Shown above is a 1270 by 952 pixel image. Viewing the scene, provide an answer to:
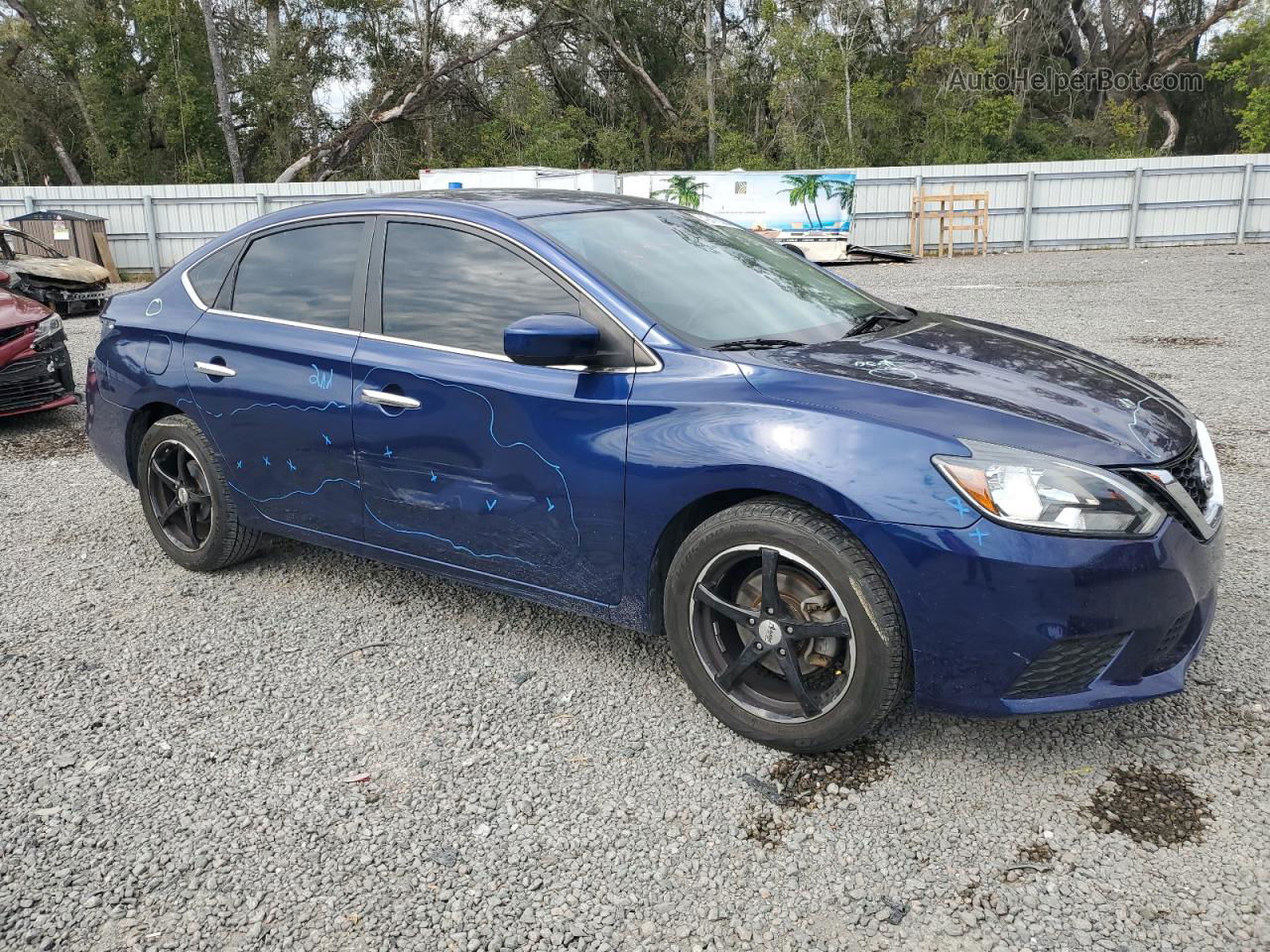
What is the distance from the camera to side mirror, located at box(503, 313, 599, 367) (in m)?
3.12

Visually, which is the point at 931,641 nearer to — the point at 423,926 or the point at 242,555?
the point at 423,926

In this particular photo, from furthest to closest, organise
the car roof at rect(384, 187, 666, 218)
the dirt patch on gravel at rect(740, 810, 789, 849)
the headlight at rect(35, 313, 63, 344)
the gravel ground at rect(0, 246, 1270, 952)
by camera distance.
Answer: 1. the headlight at rect(35, 313, 63, 344)
2. the car roof at rect(384, 187, 666, 218)
3. the dirt patch on gravel at rect(740, 810, 789, 849)
4. the gravel ground at rect(0, 246, 1270, 952)

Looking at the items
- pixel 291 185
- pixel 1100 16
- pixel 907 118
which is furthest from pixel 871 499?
pixel 1100 16

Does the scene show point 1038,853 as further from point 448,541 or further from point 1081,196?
point 1081,196

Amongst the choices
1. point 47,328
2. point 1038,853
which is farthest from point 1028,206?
point 1038,853

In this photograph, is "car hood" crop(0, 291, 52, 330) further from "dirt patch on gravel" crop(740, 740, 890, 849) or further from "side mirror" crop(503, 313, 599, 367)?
"dirt patch on gravel" crop(740, 740, 890, 849)

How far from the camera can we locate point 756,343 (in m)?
3.36

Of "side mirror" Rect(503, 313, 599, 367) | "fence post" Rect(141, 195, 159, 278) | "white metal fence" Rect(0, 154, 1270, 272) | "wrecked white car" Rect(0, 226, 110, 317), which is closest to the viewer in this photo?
"side mirror" Rect(503, 313, 599, 367)

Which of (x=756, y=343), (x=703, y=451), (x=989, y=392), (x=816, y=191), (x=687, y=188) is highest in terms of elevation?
(x=687, y=188)

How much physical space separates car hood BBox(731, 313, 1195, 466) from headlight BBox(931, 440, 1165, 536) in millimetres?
54

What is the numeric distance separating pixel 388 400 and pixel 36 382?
5.25 metres

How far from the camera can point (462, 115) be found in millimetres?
39375

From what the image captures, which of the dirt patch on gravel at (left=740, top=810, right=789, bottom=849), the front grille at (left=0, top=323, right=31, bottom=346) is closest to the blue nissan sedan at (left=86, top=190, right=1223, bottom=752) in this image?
the dirt patch on gravel at (left=740, top=810, right=789, bottom=849)

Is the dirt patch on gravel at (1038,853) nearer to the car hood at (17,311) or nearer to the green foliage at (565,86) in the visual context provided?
the car hood at (17,311)
